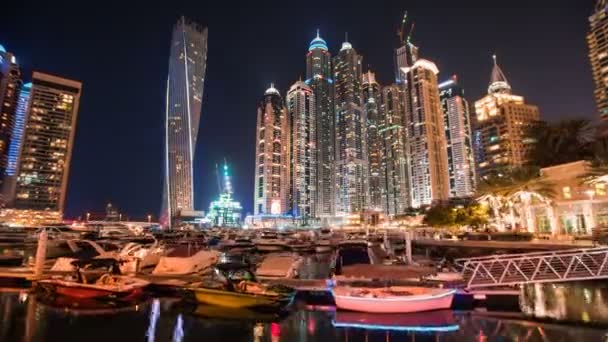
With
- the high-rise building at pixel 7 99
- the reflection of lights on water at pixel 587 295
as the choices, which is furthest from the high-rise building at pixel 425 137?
the high-rise building at pixel 7 99

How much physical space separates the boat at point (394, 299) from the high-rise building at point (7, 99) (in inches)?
6848

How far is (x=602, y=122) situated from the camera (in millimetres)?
58219

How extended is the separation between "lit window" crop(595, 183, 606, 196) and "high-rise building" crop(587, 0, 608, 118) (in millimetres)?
94771

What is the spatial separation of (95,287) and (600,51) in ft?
511

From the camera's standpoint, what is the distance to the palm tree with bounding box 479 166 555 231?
43.3 metres

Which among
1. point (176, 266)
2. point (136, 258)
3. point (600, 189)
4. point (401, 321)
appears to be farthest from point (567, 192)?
point (136, 258)

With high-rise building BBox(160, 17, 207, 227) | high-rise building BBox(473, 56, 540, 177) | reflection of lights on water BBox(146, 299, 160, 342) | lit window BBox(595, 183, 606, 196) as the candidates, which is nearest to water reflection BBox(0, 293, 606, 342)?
reflection of lights on water BBox(146, 299, 160, 342)

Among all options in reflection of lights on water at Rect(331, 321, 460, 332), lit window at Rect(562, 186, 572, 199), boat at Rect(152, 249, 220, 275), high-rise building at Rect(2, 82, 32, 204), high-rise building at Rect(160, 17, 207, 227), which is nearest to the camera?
reflection of lights on water at Rect(331, 321, 460, 332)

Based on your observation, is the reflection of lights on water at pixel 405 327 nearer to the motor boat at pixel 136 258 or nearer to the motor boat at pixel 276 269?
the motor boat at pixel 276 269

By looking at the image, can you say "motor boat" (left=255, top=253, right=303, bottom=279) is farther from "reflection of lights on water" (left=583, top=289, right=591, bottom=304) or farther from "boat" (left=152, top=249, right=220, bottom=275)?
"reflection of lights on water" (left=583, top=289, right=591, bottom=304)

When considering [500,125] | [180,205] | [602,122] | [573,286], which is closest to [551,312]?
[573,286]

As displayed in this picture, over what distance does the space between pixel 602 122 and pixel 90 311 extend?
78187 mm

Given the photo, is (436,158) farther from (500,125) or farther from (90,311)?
(90,311)

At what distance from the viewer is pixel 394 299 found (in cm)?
1563
